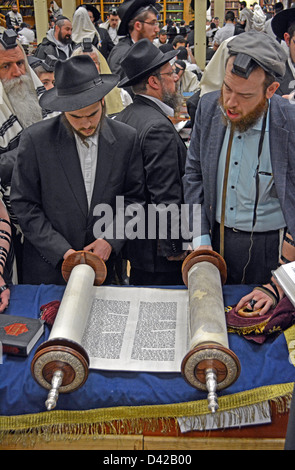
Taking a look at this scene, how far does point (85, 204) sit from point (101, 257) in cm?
26

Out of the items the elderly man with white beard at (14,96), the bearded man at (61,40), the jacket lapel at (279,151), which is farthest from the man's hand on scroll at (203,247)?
the bearded man at (61,40)

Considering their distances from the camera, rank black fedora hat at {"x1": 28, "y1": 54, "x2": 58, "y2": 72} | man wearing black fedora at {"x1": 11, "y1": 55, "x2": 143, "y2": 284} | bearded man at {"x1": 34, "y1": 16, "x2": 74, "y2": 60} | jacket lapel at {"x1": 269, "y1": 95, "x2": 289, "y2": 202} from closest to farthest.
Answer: jacket lapel at {"x1": 269, "y1": 95, "x2": 289, "y2": 202}
man wearing black fedora at {"x1": 11, "y1": 55, "x2": 143, "y2": 284}
black fedora hat at {"x1": 28, "y1": 54, "x2": 58, "y2": 72}
bearded man at {"x1": 34, "y1": 16, "x2": 74, "y2": 60}

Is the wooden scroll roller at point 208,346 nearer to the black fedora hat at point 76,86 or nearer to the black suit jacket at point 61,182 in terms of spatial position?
the black suit jacket at point 61,182

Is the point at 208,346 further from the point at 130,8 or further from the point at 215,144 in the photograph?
the point at 130,8

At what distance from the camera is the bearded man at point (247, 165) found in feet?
6.02

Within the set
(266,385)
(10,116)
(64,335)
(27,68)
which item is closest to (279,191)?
(266,385)

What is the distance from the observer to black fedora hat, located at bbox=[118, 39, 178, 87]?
8.39 ft

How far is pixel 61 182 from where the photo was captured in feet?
7.02

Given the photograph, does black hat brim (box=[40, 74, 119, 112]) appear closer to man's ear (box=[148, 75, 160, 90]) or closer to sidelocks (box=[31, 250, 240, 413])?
man's ear (box=[148, 75, 160, 90])

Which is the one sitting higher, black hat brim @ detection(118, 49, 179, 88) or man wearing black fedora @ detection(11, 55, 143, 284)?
black hat brim @ detection(118, 49, 179, 88)

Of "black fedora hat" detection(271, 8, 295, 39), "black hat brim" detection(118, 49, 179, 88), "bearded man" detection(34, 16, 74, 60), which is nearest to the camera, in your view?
"black hat brim" detection(118, 49, 179, 88)

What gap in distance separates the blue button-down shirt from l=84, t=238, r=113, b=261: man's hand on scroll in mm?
383

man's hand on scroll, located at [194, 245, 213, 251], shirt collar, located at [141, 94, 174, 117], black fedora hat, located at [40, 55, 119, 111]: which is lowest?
man's hand on scroll, located at [194, 245, 213, 251]

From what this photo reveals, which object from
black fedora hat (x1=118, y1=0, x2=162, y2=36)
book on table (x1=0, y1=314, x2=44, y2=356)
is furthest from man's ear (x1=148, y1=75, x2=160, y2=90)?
black fedora hat (x1=118, y1=0, x2=162, y2=36)
